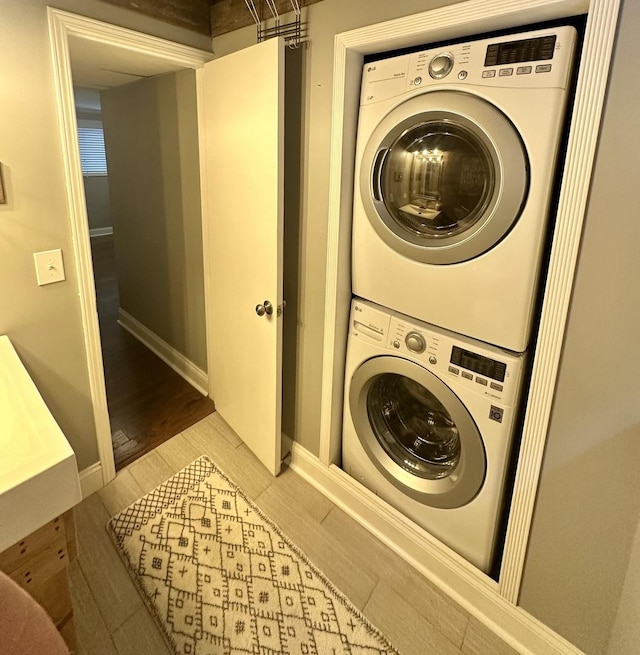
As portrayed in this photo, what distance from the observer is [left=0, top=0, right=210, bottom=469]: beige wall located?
137 centimetres

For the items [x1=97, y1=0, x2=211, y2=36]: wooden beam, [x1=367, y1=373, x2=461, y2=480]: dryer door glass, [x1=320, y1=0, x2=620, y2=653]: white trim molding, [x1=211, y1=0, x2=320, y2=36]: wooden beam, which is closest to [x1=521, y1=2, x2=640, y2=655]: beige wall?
[x1=320, y1=0, x2=620, y2=653]: white trim molding

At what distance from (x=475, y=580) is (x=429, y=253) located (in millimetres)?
1151

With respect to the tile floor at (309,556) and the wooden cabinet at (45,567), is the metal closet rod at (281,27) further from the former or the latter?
the tile floor at (309,556)

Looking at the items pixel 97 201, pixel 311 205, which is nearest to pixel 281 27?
pixel 311 205

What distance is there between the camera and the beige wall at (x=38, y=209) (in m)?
1.37

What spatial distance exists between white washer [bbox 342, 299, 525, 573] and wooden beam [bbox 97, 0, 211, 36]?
1.43 metres

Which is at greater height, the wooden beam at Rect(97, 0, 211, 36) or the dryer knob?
the wooden beam at Rect(97, 0, 211, 36)

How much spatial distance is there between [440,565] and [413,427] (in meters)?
0.51

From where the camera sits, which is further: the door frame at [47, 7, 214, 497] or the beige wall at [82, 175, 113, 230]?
the beige wall at [82, 175, 113, 230]

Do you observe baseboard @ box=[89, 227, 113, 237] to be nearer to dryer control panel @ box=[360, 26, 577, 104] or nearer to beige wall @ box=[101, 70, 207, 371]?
beige wall @ box=[101, 70, 207, 371]

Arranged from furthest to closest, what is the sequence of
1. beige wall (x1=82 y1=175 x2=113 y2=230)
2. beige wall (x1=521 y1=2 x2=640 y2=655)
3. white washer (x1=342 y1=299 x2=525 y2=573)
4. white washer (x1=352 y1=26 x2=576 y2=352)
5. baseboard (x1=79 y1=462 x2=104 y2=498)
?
beige wall (x1=82 y1=175 x2=113 y2=230)
baseboard (x1=79 y1=462 x2=104 y2=498)
white washer (x1=342 y1=299 x2=525 y2=573)
white washer (x1=352 y1=26 x2=576 y2=352)
beige wall (x1=521 y1=2 x2=640 y2=655)

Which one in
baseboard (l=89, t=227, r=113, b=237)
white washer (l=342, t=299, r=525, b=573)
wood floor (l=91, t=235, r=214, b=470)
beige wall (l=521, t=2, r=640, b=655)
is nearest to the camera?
beige wall (l=521, t=2, r=640, b=655)

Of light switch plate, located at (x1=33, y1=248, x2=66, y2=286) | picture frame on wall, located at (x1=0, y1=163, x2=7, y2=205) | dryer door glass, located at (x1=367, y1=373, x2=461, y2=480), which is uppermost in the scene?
picture frame on wall, located at (x1=0, y1=163, x2=7, y2=205)

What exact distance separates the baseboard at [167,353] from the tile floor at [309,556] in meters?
0.63
